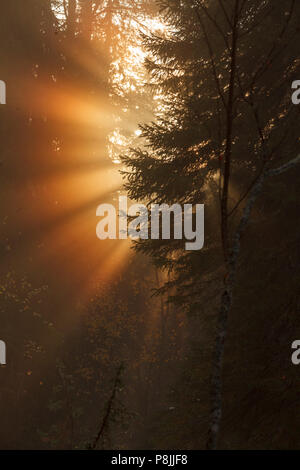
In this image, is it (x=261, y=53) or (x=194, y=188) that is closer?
(x=261, y=53)

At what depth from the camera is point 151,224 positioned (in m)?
9.38

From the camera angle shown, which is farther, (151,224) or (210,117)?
(151,224)

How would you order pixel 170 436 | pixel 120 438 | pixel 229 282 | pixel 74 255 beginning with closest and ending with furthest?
1. pixel 229 282
2. pixel 170 436
3. pixel 74 255
4. pixel 120 438

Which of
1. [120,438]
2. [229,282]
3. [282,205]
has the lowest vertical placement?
[120,438]

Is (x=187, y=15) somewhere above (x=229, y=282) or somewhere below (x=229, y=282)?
above

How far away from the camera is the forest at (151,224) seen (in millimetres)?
7105

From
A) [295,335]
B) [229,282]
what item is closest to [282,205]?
[295,335]

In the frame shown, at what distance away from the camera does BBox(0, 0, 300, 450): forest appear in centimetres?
711

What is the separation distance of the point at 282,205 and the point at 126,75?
10.8 m

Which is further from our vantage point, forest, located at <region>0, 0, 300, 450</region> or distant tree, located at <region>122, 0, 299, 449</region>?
distant tree, located at <region>122, 0, 299, 449</region>

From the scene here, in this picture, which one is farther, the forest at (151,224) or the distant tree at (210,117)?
the distant tree at (210,117)

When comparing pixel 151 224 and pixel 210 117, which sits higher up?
pixel 210 117

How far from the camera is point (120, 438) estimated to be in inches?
645
